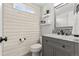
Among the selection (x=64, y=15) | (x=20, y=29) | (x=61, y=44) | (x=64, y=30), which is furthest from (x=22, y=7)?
(x=61, y=44)

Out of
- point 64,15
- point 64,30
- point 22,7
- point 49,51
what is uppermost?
point 22,7

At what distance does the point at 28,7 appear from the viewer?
5.76 ft

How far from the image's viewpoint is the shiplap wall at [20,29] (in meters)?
1.60

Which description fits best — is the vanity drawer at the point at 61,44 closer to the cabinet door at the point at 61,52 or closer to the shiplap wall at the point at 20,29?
the cabinet door at the point at 61,52

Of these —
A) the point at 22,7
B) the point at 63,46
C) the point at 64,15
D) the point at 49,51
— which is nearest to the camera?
the point at 63,46

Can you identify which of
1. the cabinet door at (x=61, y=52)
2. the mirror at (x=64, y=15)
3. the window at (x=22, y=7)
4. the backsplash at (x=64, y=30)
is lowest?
Answer: the cabinet door at (x=61, y=52)

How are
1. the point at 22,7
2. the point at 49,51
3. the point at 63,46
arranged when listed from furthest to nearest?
1. the point at 22,7
2. the point at 49,51
3. the point at 63,46

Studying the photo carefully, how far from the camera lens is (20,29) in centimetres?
179

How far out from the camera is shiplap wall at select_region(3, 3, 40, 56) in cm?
160

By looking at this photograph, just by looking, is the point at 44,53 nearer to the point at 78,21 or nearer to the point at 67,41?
the point at 67,41

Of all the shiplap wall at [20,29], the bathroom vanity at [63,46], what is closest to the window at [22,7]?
the shiplap wall at [20,29]

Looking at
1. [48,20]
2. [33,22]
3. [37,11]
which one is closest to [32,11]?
[37,11]

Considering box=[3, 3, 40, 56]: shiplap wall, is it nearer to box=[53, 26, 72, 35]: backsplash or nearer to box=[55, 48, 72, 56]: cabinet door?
box=[53, 26, 72, 35]: backsplash

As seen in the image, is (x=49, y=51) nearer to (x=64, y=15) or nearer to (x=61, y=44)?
(x=61, y=44)
